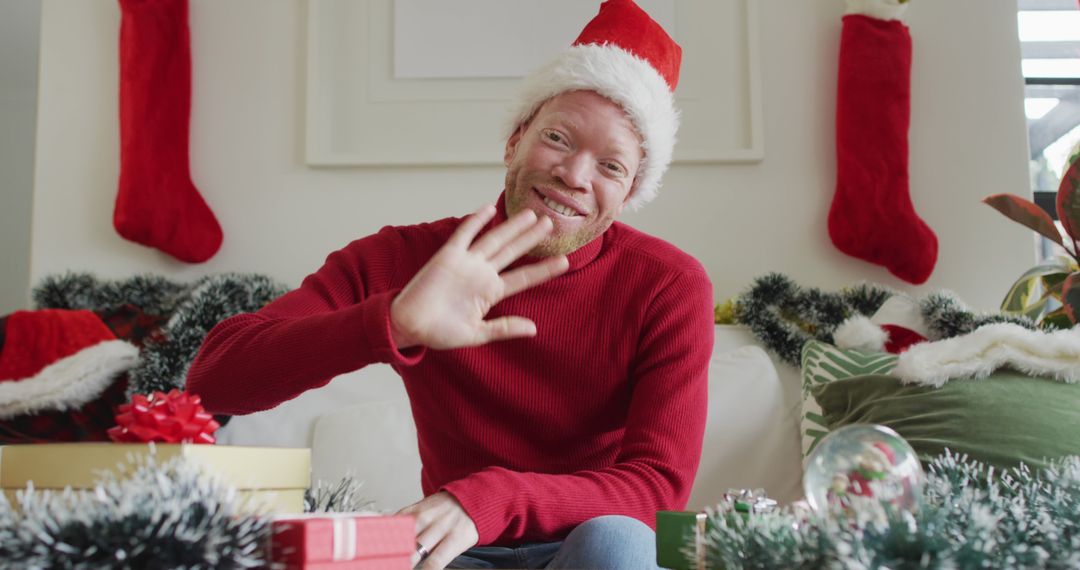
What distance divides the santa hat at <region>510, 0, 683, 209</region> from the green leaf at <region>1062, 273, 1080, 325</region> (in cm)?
97

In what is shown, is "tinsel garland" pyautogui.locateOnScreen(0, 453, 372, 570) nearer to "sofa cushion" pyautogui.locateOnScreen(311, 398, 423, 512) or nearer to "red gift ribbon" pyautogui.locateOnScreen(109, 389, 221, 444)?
"red gift ribbon" pyautogui.locateOnScreen(109, 389, 221, 444)

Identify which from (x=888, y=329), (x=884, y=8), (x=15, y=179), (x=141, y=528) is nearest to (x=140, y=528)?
(x=141, y=528)

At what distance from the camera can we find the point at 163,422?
0.62 m

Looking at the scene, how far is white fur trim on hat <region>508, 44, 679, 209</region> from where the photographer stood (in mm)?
1340

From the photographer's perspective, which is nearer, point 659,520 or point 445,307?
point 659,520

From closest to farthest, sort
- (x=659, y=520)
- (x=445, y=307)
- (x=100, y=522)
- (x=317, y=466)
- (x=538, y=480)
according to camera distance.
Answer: (x=100, y=522)
(x=659, y=520)
(x=445, y=307)
(x=538, y=480)
(x=317, y=466)

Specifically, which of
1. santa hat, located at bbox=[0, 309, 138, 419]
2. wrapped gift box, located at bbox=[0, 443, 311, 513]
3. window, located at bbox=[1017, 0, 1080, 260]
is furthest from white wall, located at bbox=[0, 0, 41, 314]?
window, located at bbox=[1017, 0, 1080, 260]

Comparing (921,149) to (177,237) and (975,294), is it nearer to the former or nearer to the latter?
(975,294)

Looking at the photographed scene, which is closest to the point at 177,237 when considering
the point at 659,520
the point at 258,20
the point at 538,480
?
the point at 258,20

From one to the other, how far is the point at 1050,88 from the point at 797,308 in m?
1.18

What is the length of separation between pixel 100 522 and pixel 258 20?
213 cm

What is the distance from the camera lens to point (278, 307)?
1.17m

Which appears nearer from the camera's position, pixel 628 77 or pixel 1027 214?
pixel 628 77

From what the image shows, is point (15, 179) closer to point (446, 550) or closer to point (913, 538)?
point (446, 550)
